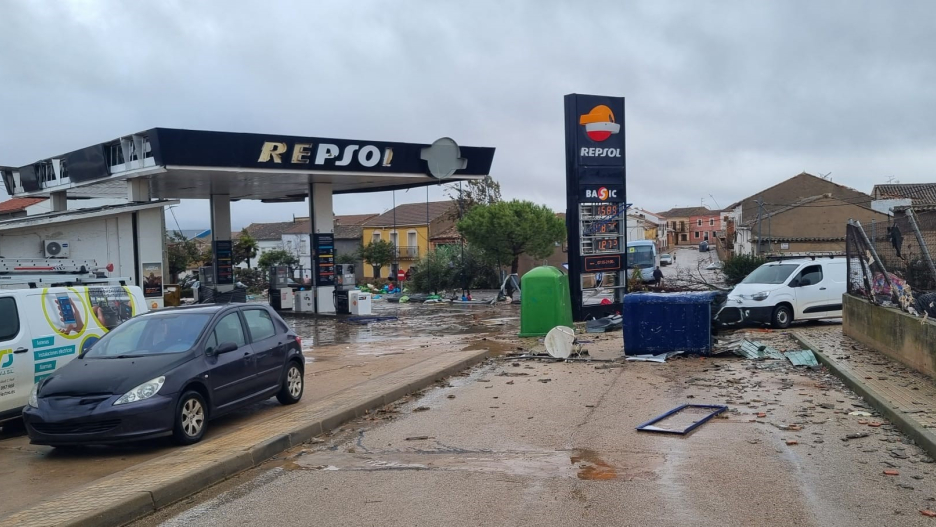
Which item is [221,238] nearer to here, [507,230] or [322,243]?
[322,243]

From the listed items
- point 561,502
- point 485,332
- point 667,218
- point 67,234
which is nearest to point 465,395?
point 561,502

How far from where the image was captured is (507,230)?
141 feet

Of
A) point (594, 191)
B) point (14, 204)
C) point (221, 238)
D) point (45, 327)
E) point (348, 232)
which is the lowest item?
point (45, 327)

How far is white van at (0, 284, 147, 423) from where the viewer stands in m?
9.39

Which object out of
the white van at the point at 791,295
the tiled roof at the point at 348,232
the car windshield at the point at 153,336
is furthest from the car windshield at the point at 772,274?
the tiled roof at the point at 348,232

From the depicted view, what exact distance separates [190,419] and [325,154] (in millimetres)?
17296

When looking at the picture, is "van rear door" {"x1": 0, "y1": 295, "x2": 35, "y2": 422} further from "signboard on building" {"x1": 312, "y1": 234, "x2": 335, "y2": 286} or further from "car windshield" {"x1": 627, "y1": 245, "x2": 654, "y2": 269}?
"car windshield" {"x1": 627, "y1": 245, "x2": 654, "y2": 269}

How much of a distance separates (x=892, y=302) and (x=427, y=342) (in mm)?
10407

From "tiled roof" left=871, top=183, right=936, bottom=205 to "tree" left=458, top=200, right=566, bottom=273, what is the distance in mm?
20588

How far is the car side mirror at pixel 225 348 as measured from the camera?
9219 mm

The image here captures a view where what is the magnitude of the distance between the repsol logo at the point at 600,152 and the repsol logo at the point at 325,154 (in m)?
6.72

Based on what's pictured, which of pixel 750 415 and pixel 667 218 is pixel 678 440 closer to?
pixel 750 415

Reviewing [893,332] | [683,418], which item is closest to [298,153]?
[893,332]

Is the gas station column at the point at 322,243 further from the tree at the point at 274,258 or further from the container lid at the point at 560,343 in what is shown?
the tree at the point at 274,258
